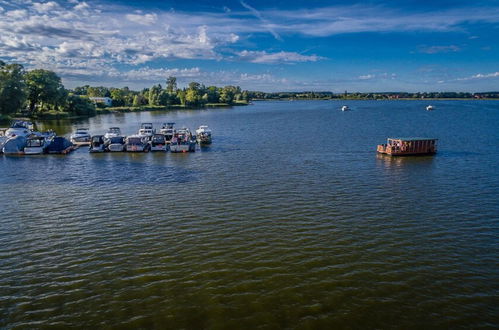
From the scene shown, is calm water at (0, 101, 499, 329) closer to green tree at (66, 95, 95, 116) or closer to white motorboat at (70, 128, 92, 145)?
white motorboat at (70, 128, 92, 145)

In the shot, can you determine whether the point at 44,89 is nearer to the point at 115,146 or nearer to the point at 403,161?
the point at 115,146

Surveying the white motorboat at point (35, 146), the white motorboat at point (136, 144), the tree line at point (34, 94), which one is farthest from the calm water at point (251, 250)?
the tree line at point (34, 94)

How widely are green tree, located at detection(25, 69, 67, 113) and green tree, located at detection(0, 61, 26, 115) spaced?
15.5 m

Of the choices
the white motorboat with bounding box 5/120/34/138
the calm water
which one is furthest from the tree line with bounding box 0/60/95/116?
the calm water

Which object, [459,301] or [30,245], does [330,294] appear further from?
[30,245]

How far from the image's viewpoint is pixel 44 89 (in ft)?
397

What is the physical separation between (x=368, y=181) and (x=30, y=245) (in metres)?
28.0

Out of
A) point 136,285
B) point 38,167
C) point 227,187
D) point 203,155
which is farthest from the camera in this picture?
point 203,155

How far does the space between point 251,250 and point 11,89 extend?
352 ft

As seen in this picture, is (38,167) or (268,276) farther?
(38,167)

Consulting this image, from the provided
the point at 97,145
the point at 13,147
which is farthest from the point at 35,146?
the point at 97,145

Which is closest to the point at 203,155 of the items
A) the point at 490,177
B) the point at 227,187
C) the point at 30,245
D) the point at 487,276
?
the point at 227,187

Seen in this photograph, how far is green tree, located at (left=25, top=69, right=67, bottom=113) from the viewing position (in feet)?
394

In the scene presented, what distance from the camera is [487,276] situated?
15906 mm
